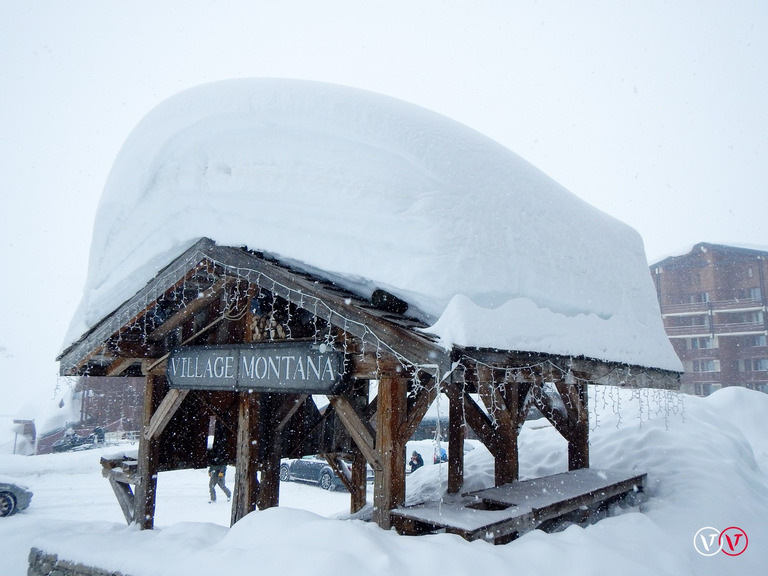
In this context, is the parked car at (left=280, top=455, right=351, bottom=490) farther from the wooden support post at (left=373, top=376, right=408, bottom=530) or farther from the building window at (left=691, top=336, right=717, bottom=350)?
the building window at (left=691, top=336, right=717, bottom=350)

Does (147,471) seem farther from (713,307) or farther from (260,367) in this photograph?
(713,307)

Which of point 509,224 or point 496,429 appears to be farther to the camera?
point 496,429

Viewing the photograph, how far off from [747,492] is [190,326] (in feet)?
28.9


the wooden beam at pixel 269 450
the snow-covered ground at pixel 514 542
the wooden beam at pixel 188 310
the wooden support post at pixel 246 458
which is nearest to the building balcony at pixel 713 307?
the snow-covered ground at pixel 514 542

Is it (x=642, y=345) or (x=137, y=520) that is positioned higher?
(x=642, y=345)

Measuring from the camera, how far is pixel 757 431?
1639cm

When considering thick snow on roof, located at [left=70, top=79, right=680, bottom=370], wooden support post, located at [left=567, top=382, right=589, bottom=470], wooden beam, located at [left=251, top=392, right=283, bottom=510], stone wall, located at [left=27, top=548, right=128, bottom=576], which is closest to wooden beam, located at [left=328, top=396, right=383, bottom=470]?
thick snow on roof, located at [left=70, top=79, right=680, bottom=370]

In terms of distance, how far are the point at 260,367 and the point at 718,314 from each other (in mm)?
37569

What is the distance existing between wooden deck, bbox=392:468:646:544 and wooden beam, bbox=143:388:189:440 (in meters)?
3.35

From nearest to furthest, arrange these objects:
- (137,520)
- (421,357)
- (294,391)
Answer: (421,357), (294,391), (137,520)

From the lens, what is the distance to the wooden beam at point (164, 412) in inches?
250

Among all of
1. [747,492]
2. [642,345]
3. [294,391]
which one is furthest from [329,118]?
[747,492]

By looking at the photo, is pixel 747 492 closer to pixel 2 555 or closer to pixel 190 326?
pixel 190 326

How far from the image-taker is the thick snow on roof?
4.92 m
